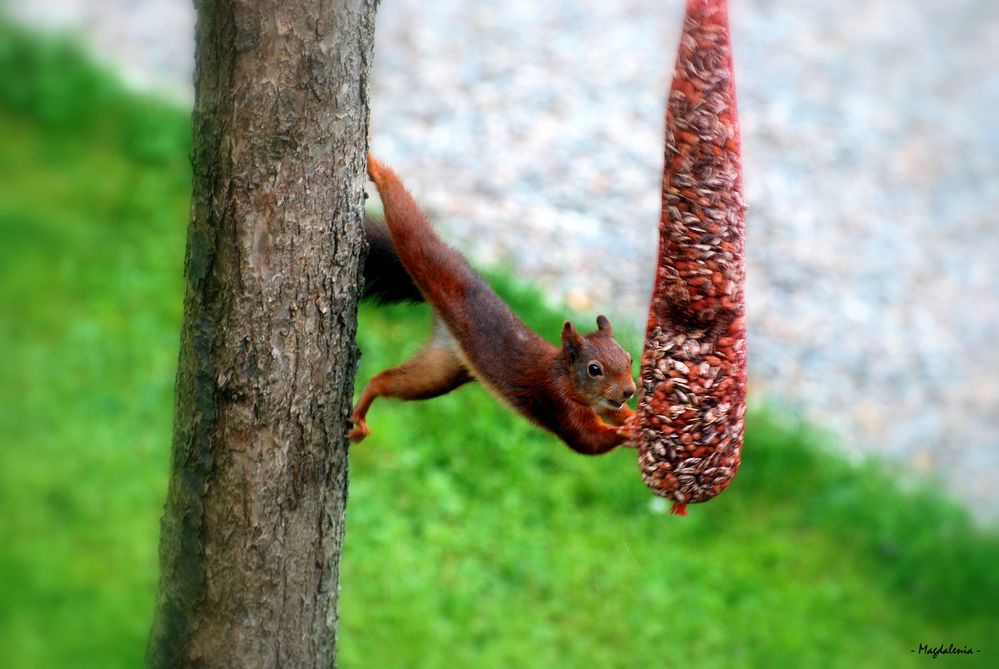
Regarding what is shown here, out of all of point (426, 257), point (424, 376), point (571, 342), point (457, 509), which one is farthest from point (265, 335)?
point (457, 509)

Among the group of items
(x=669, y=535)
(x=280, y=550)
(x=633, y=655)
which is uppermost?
(x=280, y=550)

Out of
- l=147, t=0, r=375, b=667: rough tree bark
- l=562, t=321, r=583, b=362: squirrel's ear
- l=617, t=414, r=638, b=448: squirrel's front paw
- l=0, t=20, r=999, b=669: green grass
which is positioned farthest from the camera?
l=0, t=20, r=999, b=669: green grass

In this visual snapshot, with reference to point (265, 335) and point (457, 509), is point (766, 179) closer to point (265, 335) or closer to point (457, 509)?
point (457, 509)

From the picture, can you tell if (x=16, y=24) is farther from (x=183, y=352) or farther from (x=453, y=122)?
(x=183, y=352)

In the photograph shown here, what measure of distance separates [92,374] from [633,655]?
2427mm

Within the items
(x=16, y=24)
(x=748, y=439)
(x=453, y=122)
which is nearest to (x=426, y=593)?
(x=748, y=439)

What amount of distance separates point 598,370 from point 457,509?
6.39 feet

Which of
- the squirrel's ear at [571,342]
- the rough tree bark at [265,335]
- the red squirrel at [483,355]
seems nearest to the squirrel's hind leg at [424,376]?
the red squirrel at [483,355]

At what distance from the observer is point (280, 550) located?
237 centimetres

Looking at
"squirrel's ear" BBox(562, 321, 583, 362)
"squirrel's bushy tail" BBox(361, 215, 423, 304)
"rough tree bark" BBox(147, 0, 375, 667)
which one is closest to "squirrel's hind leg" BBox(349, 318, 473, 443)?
"squirrel's bushy tail" BBox(361, 215, 423, 304)

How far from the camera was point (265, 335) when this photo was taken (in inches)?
86.7

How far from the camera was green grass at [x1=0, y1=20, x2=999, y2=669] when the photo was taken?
4.16 m

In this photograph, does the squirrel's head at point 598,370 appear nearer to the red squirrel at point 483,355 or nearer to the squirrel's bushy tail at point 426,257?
the red squirrel at point 483,355

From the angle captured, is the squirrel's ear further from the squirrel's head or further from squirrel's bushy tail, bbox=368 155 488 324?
squirrel's bushy tail, bbox=368 155 488 324
